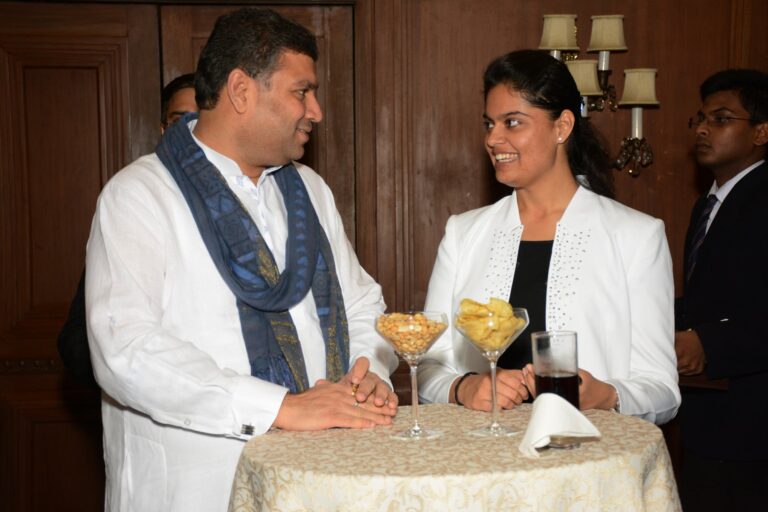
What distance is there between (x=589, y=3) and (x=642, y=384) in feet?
9.17

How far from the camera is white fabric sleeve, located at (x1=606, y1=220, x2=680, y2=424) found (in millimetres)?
2330

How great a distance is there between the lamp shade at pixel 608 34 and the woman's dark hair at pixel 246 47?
2.35 metres

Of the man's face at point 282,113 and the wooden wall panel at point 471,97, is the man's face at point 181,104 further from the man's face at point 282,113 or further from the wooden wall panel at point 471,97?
the wooden wall panel at point 471,97

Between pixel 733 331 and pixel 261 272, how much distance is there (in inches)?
67.9

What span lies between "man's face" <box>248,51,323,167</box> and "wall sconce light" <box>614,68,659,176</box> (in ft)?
8.06

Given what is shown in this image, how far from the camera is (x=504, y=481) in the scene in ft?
5.65

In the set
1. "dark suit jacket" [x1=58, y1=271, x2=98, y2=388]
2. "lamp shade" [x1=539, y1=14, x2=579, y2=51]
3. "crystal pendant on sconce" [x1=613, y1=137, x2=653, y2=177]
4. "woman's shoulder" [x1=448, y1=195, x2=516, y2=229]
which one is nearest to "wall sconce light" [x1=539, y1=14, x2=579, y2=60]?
"lamp shade" [x1=539, y1=14, x2=579, y2=51]

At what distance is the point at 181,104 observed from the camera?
3.28 m

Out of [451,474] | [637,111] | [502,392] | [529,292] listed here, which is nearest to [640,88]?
[637,111]

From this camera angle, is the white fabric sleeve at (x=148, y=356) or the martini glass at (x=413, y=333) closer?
the martini glass at (x=413, y=333)

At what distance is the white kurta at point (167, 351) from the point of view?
2100 mm

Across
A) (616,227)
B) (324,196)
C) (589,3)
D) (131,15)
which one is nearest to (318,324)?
(324,196)

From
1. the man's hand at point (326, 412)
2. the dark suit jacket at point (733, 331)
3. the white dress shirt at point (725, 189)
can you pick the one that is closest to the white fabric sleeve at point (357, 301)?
the man's hand at point (326, 412)

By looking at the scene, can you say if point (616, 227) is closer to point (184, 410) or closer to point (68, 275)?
point (184, 410)
